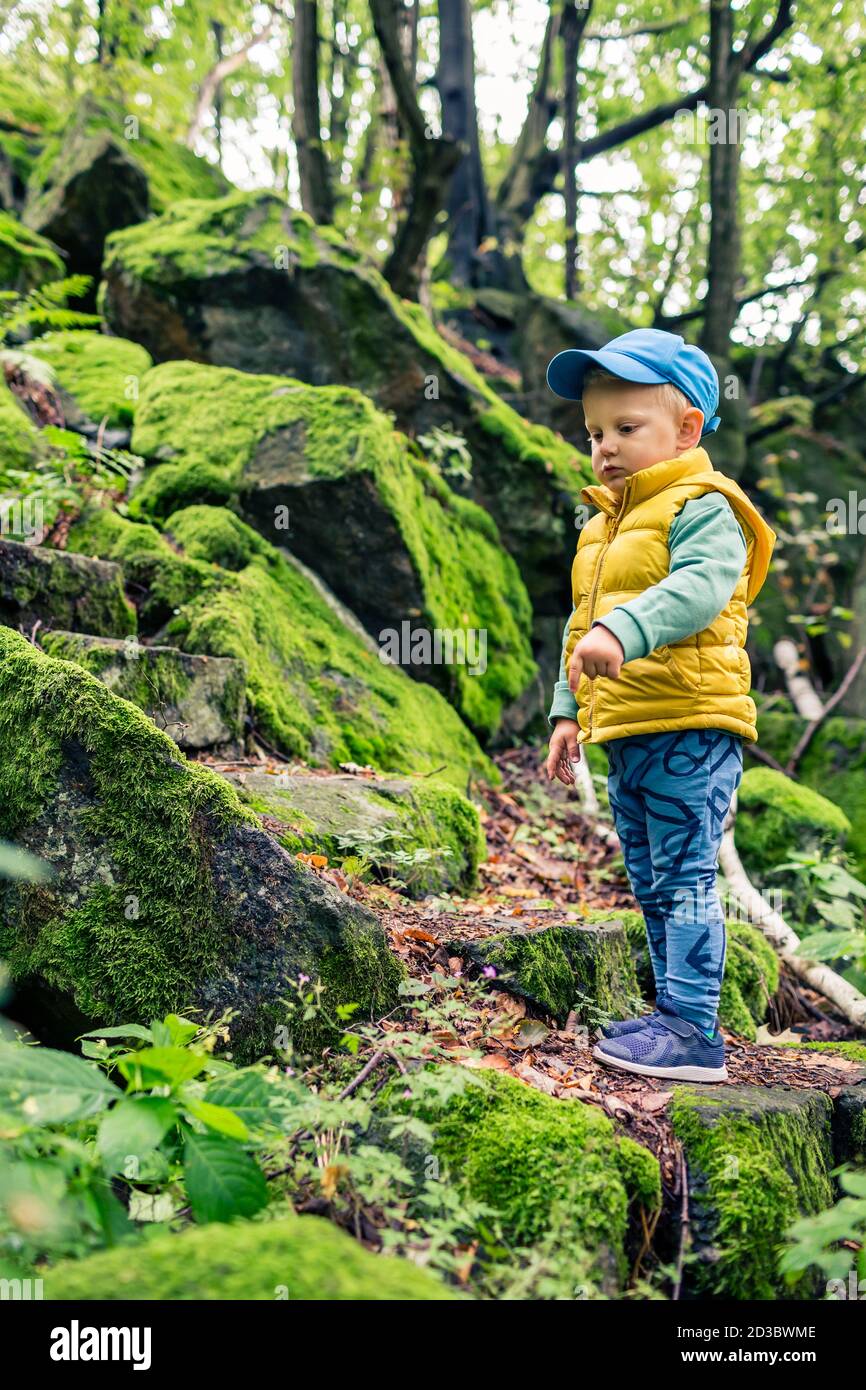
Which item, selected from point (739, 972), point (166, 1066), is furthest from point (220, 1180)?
point (739, 972)

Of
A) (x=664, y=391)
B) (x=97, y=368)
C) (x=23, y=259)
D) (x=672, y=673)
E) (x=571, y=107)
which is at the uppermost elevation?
(x=571, y=107)

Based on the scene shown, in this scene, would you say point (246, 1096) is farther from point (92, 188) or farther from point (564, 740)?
point (92, 188)

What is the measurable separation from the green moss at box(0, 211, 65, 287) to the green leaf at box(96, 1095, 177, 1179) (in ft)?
25.5

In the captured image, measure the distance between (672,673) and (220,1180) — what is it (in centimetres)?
194

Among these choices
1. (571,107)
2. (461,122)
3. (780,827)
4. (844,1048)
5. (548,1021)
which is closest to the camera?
(548,1021)

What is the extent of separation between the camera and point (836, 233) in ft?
44.7

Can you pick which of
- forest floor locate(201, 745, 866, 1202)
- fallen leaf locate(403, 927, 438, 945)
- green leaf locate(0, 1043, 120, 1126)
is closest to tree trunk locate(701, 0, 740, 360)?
forest floor locate(201, 745, 866, 1202)

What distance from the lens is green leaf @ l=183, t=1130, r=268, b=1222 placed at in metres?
1.81

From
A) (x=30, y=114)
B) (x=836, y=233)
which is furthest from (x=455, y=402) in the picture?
(x=836, y=233)

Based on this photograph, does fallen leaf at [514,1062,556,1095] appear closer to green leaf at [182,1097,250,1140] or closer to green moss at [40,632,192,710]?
green leaf at [182,1097,250,1140]

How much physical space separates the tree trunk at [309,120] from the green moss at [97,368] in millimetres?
3605

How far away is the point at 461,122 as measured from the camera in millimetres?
15180

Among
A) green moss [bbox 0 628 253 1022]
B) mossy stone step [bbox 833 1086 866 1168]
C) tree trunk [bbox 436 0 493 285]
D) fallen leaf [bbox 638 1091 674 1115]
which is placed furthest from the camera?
tree trunk [bbox 436 0 493 285]

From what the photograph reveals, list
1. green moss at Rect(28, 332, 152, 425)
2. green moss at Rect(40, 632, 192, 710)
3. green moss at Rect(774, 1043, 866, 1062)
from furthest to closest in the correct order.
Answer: green moss at Rect(28, 332, 152, 425) < green moss at Rect(40, 632, 192, 710) < green moss at Rect(774, 1043, 866, 1062)
